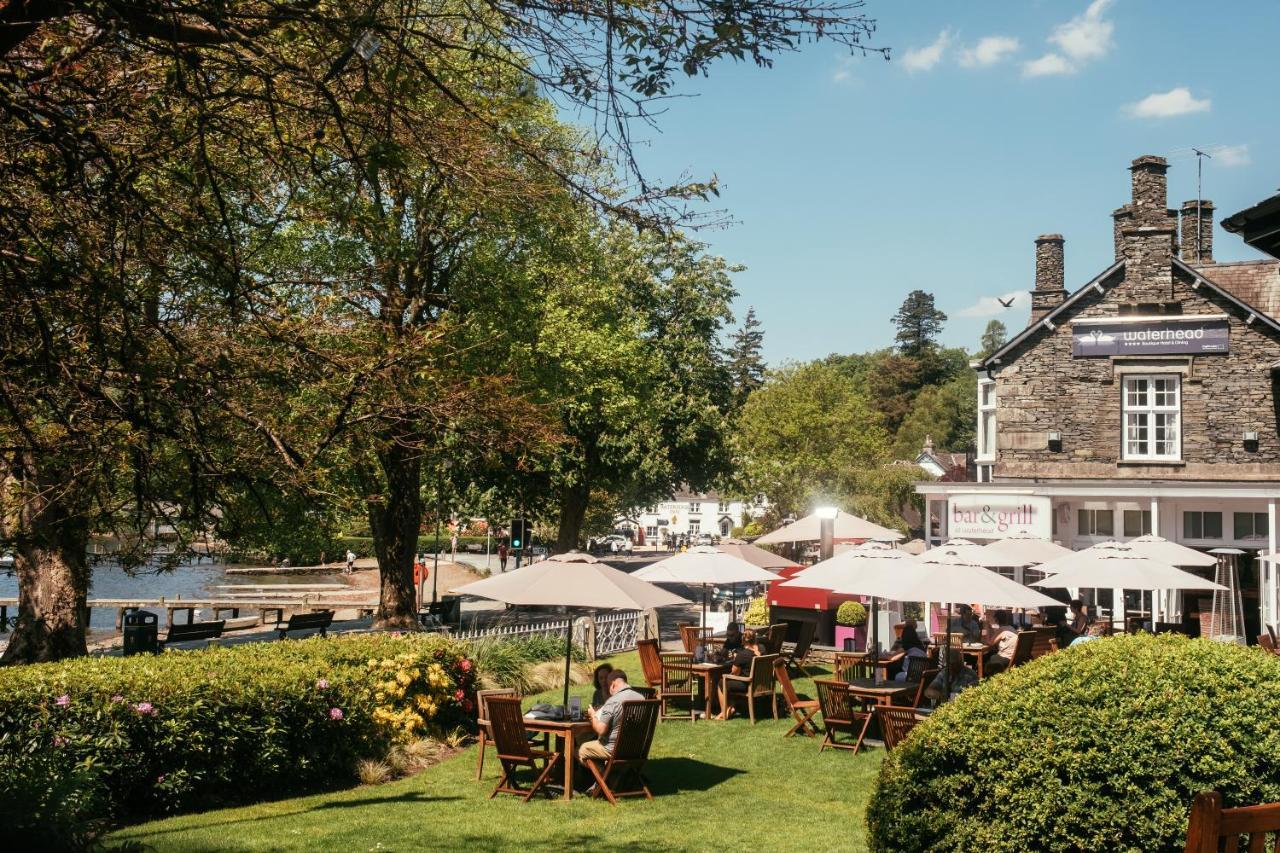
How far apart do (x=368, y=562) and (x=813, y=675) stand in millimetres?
54644

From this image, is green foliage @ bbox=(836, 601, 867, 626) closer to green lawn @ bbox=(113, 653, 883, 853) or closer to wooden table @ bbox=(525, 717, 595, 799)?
green lawn @ bbox=(113, 653, 883, 853)

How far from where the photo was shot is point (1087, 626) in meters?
19.6

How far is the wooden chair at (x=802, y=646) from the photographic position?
17.8 meters

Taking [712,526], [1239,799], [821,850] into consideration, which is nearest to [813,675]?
[821,850]

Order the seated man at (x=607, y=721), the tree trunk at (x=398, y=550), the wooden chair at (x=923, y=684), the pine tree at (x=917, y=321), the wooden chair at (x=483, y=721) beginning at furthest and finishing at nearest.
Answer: the pine tree at (x=917, y=321) → the tree trunk at (x=398, y=550) → the wooden chair at (x=923, y=684) → the wooden chair at (x=483, y=721) → the seated man at (x=607, y=721)

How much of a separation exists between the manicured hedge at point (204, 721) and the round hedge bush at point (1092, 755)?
5439 millimetres

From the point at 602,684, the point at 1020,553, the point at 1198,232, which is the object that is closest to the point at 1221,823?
the point at 602,684

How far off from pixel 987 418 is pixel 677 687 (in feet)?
59.0

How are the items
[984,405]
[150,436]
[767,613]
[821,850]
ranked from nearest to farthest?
[150,436] → [821,850] → [767,613] → [984,405]

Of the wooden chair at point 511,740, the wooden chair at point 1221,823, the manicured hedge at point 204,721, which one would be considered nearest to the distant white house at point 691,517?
the manicured hedge at point 204,721

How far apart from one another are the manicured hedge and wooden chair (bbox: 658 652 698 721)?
3.55m

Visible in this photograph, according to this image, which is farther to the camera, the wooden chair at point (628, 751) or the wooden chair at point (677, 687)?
the wooden chair at point (677, 687)

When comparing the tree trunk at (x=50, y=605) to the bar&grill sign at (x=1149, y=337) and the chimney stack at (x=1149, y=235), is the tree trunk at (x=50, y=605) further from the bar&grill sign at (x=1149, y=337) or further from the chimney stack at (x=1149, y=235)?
the chimney stack at (x=1149, y=235)

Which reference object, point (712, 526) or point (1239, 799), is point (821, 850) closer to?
point (1239, 799)
